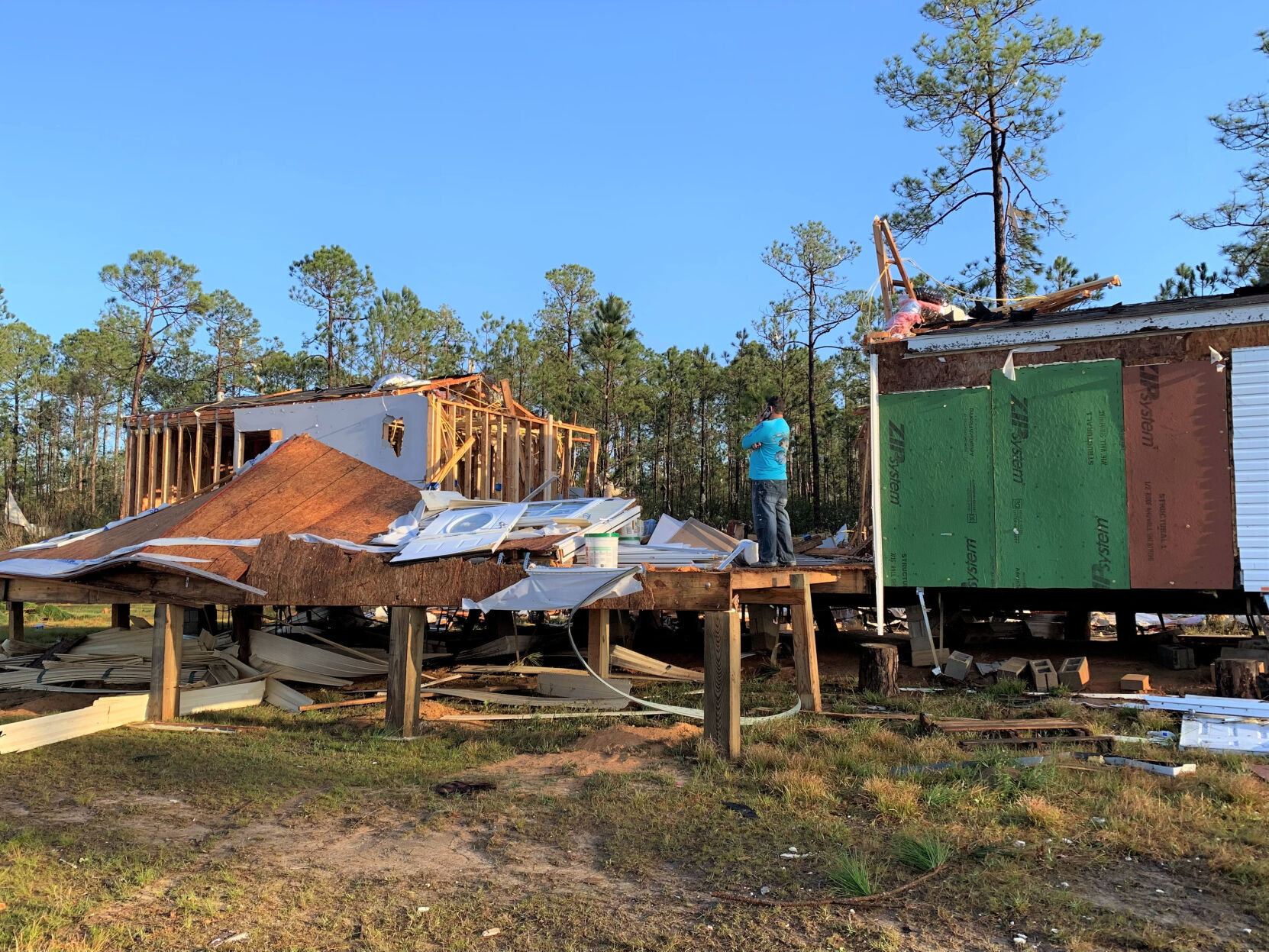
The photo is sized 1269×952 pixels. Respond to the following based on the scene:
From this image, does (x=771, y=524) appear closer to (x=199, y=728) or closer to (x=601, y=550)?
(x=601, y=550)

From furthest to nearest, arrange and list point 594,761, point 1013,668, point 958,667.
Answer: point 958,667 < point 1013,668 < point 594,761

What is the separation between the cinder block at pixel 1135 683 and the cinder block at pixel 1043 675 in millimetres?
619

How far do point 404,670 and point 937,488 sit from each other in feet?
20.0

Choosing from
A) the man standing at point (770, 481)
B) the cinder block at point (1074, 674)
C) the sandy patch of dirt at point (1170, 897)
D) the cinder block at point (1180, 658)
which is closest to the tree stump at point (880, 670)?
the man standing at point (770, 481)

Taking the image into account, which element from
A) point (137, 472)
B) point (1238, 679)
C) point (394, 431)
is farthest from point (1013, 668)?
point (137, 472)

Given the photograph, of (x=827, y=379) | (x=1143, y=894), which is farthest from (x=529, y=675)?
(x=827, y=379)

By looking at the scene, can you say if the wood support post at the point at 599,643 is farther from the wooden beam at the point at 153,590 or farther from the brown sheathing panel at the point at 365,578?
the wooden beam at the point at 153,590

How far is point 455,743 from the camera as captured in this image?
733cm

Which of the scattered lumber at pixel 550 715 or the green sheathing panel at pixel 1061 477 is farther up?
the green sheathing panel at pixel 1061 477

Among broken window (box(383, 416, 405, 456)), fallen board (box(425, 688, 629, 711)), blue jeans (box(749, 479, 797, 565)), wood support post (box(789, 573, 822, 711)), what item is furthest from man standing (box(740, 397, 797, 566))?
broken window (box(383, 416, 405, 456))

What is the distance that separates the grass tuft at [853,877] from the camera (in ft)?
13.3

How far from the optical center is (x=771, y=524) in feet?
28.7

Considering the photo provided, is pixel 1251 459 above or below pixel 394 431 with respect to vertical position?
below

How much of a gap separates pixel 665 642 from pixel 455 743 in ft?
20.3
